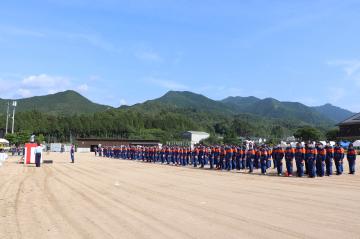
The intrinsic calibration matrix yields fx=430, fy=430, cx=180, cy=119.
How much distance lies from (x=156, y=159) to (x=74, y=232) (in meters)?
33.1

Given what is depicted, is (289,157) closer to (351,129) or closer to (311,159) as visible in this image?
(311,159)

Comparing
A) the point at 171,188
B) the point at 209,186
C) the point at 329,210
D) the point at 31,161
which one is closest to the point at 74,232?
the point at 329,210

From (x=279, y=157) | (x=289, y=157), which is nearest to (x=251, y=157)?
(x=279, y=157)

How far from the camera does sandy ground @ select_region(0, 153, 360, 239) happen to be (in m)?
8.53

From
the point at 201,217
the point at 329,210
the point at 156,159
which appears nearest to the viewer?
the point at 201,217

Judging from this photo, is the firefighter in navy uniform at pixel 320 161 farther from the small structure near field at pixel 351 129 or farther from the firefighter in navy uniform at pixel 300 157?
the small structure near field at pixel 351 129

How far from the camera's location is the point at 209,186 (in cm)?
1731

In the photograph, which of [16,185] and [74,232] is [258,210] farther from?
[16,185]

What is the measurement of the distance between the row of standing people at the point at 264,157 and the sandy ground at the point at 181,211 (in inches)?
178

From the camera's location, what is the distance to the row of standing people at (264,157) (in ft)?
70.2

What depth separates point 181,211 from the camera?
433 inches

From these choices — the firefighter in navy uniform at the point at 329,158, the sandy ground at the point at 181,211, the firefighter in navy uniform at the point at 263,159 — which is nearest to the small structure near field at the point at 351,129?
the firefighter in navy uniform at the point at 263,159

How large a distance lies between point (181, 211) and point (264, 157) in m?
14.0

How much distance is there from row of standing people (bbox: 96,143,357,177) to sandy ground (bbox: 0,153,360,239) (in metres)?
4.51
